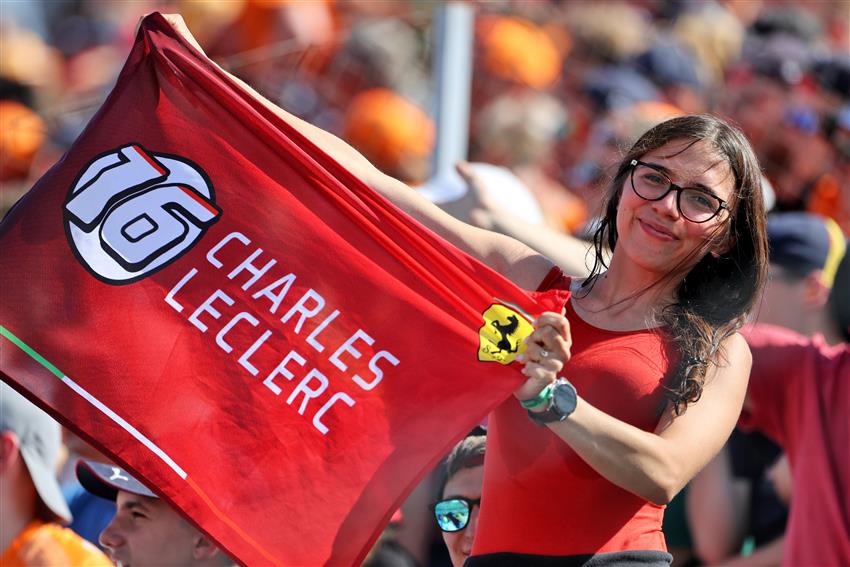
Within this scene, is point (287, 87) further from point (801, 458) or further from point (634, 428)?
point (634, 428)

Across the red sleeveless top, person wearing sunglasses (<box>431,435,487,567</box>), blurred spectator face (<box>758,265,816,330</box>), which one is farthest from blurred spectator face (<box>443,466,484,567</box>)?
blurred spectator face (<box>758,265,816,330</box>)

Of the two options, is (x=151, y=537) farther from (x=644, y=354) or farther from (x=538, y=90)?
(x=538, y=90)

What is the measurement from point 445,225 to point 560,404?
56cm

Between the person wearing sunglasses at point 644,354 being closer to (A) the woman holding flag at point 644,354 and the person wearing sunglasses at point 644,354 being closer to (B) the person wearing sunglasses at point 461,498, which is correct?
(A) the woman holding flag at point 644,354

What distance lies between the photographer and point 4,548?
140 inches

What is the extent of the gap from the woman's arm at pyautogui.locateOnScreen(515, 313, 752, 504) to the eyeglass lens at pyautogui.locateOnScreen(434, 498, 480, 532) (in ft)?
2.50

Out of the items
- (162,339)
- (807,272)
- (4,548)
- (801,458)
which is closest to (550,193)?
(807,272)

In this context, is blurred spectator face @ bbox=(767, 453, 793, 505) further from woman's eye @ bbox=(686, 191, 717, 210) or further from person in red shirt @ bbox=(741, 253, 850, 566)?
woman's eye @ bbox=(686, 191, 717, 210)

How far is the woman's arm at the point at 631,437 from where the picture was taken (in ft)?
7.32

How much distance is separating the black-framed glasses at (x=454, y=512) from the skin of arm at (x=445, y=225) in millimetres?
641

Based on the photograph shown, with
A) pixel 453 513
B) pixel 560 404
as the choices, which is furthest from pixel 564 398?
pixel 453 513

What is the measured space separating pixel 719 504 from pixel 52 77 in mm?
5781

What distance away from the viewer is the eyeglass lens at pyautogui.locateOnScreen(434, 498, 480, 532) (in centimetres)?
299

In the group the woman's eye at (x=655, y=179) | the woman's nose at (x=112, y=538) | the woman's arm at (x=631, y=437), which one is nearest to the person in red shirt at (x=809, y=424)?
the woman's arm at (x=631, y=437)
